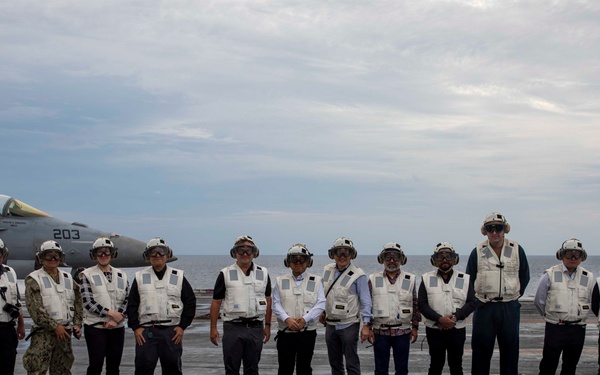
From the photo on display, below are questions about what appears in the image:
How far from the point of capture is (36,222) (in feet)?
72.8

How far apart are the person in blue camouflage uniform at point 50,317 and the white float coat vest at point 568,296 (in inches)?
254

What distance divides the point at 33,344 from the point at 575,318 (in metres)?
7.27

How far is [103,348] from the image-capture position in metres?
10.0

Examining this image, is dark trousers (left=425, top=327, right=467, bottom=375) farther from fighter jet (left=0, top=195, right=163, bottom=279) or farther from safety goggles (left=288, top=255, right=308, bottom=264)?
fighter jet (left=0, top=195, right=163, bottom=279)

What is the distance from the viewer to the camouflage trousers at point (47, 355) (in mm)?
9695

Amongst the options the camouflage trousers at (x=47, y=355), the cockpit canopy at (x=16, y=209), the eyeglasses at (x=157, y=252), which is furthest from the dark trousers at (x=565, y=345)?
the cockpit canopy at (x=16, y=209)

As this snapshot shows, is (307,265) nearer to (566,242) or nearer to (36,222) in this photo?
(566,242)

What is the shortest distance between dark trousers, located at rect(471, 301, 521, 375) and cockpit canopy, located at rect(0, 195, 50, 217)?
15.8 meters

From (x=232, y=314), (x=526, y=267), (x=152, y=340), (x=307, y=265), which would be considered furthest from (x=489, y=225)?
(x=152, y=340)

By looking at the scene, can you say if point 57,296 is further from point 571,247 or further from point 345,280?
point 571,247

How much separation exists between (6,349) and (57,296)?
101 centimetres

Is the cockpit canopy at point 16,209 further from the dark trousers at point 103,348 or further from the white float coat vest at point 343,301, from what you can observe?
the white float coat vest at point 343,301

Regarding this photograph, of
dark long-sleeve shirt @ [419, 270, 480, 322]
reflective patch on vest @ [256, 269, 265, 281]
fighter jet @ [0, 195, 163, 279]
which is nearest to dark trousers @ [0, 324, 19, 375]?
reflective patch on vest @ [256, 269, 265, 281]

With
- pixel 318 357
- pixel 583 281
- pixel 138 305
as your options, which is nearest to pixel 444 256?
pixel 583 281
